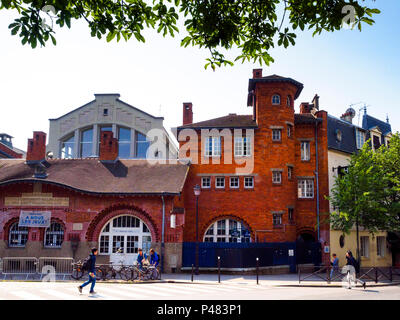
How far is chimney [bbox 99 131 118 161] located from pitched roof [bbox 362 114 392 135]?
22.6 metres

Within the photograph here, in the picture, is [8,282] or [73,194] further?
[73,194]

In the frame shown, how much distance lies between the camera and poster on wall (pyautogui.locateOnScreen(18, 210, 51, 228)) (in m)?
25.2

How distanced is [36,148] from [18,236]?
6.94 metres

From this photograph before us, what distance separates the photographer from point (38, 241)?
2511cm

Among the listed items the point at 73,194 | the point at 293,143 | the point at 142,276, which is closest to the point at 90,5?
the point at 142,276

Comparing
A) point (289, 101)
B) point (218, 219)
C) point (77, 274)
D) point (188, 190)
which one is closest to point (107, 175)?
point (188, 190)

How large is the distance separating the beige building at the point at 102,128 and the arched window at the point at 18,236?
46.4 feet

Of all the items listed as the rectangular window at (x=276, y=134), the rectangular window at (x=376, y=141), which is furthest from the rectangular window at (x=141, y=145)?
the rectangular window at (x=376, y=141)

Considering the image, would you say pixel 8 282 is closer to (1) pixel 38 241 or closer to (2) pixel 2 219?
(1) pixel 38 241

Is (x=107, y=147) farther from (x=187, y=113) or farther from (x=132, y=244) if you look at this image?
(x=132, y=244)

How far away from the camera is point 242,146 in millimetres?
29203

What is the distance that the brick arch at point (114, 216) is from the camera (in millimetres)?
25062

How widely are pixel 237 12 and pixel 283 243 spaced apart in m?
21.2

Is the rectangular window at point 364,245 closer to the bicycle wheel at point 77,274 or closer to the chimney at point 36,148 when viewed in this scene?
the bicycle wheel at point 77,274
